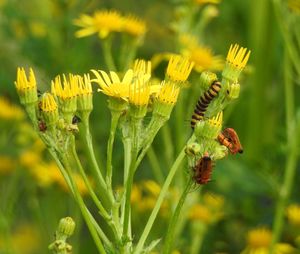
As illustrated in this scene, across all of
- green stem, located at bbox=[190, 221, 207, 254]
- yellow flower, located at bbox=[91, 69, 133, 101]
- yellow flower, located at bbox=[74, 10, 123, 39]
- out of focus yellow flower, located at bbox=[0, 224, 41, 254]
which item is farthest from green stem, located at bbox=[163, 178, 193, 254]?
out of focus yellow flower, located at bbox=[0, 224, 41, 254]

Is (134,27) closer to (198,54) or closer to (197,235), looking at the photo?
(198,54)

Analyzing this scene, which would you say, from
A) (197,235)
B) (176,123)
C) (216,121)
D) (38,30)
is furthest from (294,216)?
(38,30)

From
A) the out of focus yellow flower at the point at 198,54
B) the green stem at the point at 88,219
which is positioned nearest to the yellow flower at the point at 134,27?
the out of focus yellow flower at the point at 198,54

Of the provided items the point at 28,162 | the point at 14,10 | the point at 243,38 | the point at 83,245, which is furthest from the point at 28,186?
the point at 243,38

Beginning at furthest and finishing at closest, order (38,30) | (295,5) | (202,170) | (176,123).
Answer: (38,30) < (176,123) < (295,5) < (202,170)

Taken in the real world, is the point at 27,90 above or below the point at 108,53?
above

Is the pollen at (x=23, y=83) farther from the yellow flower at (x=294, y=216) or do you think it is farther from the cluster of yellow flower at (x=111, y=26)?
the yellow flower at (x=294, y=216)

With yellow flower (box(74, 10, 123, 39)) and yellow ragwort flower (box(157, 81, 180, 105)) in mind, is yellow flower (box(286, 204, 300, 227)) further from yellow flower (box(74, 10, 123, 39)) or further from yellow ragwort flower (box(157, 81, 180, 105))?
yellow ragwort flower (box(157, 81, 180, 105))

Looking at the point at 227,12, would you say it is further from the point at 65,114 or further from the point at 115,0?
the point at 65,114
